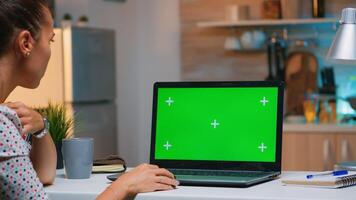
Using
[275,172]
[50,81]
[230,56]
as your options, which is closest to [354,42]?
[275,172]

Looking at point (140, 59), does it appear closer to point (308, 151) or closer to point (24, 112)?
point (308, 151)

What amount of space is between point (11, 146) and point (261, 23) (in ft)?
12.8

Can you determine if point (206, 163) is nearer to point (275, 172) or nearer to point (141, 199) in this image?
point (275, 172)

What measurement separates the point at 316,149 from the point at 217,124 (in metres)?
2.55

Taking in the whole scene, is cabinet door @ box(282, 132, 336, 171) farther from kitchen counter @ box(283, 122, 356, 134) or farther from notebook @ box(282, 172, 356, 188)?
notebook @ box(282, 172, 356, 188)

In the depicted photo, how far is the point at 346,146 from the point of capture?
4582 millimetres

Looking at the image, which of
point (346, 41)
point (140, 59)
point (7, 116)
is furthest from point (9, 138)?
point (140, 59)

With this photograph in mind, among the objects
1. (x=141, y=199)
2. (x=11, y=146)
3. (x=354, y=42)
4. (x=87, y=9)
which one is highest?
(x=87, y=9)

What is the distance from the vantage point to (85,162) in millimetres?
2256

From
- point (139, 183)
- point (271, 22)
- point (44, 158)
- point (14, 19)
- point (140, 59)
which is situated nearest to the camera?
point (14, 19)

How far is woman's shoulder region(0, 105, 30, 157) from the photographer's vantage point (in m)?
1.39

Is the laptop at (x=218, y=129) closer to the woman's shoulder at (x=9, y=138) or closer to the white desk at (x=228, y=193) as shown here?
the white desk at (x=228, y=193)

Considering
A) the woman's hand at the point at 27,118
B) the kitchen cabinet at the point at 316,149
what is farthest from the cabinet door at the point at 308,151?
the woman's hand at the point at 27,118

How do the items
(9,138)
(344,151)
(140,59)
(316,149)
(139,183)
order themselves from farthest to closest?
1. (140,59)
2. (316,149)
3. (344,151)
4. (139,183)
5. (9,138)
